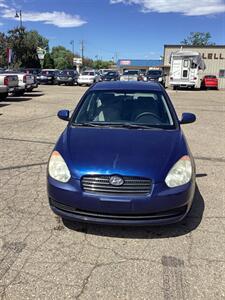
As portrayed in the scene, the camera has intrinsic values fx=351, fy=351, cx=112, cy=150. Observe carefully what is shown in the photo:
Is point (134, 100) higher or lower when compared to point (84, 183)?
higher

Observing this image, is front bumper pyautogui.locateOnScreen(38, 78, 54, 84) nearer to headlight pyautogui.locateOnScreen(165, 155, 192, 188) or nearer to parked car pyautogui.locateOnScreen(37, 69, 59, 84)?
parked car pyautogui.locateOnScreen(37, 69, 59, 84)

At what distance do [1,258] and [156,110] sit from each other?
289 cm

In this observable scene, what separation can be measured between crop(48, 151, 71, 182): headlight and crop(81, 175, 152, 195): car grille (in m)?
0.30

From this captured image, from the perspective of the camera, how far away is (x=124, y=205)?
135 inches

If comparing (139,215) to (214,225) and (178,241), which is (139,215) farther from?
(214,225)

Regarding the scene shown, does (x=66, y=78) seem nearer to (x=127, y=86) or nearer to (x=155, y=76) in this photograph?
(x=155, y=76)

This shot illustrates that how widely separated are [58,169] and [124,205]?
85cm

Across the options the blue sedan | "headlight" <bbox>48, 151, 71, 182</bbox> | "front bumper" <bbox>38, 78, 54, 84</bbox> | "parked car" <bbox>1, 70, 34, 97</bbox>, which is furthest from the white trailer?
"headlight" <bbox>48, 151, 71, 182</bbox>

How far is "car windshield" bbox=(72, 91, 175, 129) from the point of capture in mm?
4820

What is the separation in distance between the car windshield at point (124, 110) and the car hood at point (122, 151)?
300 mm

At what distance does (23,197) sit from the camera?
189 inches

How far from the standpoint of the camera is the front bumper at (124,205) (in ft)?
11.2

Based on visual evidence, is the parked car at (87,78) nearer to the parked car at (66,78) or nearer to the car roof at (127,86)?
the parked car at (66,78)

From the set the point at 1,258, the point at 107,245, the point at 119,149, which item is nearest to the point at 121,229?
the point at 107,245
